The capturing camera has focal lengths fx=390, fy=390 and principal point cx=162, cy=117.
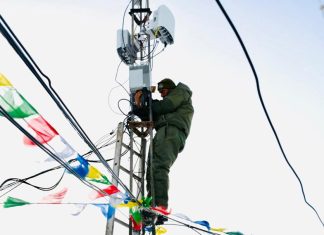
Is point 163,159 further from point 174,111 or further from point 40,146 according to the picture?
point 40,146

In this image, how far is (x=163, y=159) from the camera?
4.16m

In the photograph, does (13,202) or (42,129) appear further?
(13,202)

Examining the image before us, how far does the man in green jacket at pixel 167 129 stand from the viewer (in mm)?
3979

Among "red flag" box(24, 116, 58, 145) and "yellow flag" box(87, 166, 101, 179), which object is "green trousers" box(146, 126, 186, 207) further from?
"red flag" box(24, 116, 58, 145)

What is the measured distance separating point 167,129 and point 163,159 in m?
0.43

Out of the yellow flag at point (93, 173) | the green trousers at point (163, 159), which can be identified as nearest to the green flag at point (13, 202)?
the yellow flag at point (93, 173)

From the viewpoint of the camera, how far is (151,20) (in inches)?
214

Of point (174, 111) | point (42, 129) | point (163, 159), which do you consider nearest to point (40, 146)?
point (42, 129)

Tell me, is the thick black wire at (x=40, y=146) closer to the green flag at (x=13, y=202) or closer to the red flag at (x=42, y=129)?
the red flag at (x=42, y=129)

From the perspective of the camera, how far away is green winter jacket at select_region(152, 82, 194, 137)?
4.51m

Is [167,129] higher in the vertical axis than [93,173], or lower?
higher

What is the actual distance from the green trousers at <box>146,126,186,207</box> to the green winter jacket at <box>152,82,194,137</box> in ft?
0.24

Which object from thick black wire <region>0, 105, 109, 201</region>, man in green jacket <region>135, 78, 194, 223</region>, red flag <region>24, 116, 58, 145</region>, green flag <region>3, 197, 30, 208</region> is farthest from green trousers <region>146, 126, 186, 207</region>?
red flag <region>24, 116, 58, 145</region>

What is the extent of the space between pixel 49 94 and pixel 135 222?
6.60ft
